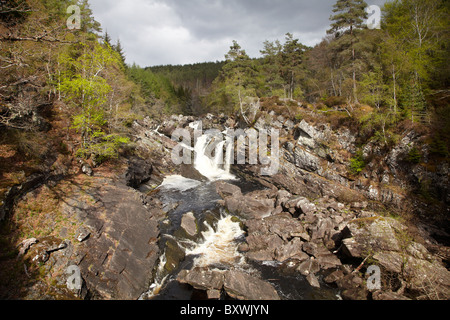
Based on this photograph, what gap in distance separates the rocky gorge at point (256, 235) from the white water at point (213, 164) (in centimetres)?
548

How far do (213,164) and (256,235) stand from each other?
16.5 meters

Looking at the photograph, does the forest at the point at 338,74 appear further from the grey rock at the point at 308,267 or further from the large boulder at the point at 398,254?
the grey rock at the point at 308,267

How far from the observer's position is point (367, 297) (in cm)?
945

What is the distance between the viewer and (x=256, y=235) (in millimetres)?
13531

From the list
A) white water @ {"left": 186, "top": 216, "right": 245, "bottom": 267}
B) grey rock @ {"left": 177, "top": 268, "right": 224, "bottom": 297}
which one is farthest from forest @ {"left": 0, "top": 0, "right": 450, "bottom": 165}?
grey rock @ {"left": 177, "top": 268, "right": 224, "bottom": 297}

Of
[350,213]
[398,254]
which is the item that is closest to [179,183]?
[350,213]

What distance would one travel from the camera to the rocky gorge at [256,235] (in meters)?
9.15

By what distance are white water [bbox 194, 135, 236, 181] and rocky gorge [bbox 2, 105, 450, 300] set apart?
5.48 metres

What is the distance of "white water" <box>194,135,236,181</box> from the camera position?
2694cm

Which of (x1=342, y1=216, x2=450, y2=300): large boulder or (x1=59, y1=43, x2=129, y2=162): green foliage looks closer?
(x1=342, y1=216, x2=450, y2=300): large boulder

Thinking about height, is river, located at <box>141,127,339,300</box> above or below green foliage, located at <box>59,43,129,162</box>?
below

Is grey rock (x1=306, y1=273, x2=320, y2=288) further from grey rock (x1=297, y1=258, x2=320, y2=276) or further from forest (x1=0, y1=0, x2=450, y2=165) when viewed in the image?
forest (x1=0, y1=0, x2=450, y2=165)
